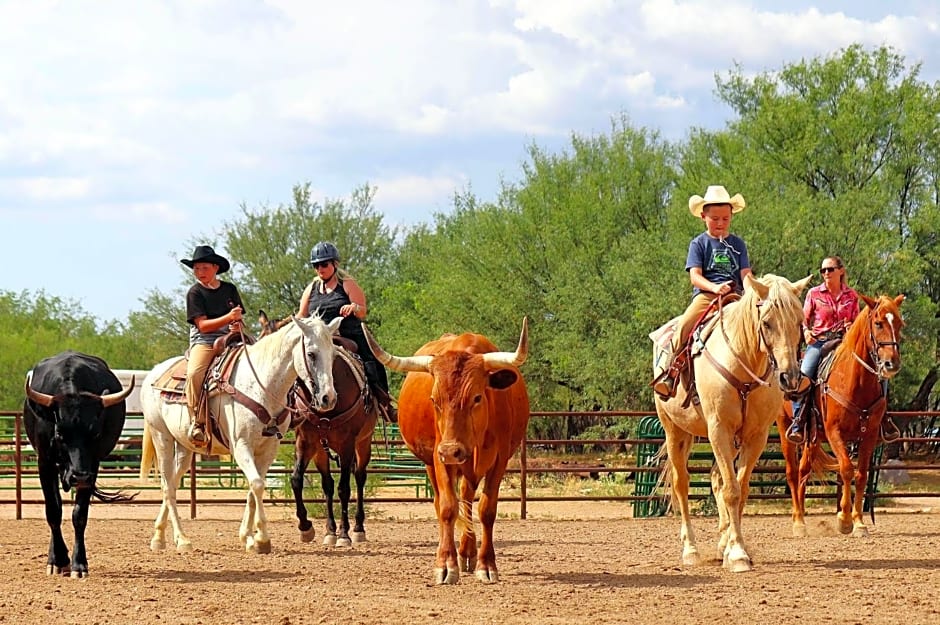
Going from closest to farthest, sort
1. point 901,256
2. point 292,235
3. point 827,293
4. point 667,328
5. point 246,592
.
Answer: point 246,592 < point 667,328 < point 827,293 < point 901,256 < point 292,235

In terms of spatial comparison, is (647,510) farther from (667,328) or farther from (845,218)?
(845,218)

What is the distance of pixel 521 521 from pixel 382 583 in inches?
274

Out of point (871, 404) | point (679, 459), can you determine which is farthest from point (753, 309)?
point (871, 404)

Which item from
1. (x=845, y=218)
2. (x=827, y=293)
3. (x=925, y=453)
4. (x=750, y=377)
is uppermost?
(x=845, y=218)

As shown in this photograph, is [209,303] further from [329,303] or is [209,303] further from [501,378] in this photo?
[501,378]

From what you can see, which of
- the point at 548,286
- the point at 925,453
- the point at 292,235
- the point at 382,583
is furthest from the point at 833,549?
the point at 292,235

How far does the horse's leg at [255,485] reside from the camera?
1031cm

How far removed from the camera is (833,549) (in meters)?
11.3

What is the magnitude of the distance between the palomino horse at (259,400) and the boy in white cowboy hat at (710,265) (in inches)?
108

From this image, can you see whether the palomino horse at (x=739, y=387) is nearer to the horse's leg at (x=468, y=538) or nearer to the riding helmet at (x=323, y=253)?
the horse's leg at (x=468, y=538)

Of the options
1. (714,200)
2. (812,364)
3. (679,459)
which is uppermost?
(714,200)

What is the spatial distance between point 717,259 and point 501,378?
2736mm

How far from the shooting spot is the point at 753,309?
30.0 feet

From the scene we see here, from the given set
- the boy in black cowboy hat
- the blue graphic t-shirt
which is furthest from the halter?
the boy in black cowboy hat
